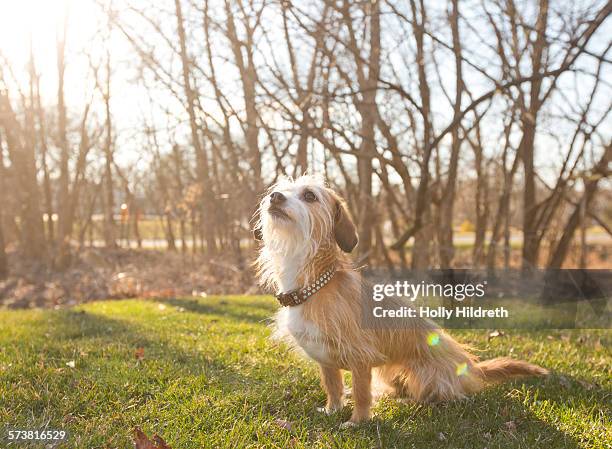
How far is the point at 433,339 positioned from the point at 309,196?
1.41m

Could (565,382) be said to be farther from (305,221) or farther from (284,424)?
(305,221)

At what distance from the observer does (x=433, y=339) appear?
374 cm

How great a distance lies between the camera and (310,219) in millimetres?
3379

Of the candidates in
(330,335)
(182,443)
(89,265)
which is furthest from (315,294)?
(89,265)

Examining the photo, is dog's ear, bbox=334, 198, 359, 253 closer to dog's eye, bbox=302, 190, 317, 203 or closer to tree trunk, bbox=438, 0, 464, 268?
dog's eye, bbox=302, 190, 317, 203

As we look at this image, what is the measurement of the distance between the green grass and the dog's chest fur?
41 centimetres

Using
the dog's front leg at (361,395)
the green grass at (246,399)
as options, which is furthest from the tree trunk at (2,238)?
the dog's front leg at (361,395)

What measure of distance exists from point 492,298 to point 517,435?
18.4 feet

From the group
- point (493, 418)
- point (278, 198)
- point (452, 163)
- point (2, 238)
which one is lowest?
point (493, 418)

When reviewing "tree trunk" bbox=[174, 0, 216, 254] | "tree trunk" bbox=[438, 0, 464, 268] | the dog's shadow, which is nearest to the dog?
the dog's shadow

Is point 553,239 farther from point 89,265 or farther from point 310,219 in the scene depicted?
point 89,265

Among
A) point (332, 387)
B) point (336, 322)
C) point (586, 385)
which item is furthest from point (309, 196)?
point (586, 385)

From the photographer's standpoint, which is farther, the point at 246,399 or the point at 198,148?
the point at 198,148

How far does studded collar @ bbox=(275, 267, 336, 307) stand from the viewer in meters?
3.35
